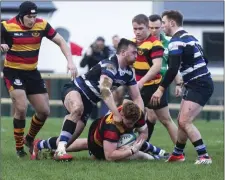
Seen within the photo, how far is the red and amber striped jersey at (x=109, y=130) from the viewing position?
11211 mm

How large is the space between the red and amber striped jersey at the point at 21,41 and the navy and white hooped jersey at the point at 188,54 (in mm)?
1991

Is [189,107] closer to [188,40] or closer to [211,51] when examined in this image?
[188,40]

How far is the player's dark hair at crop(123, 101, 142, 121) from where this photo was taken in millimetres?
10945

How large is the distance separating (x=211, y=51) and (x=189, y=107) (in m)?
20.1

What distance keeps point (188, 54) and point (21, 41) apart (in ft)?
7.81

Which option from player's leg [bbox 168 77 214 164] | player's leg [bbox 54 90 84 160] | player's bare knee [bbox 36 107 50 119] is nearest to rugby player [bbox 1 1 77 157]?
player's bare knee [bbox 36 107 50 119]

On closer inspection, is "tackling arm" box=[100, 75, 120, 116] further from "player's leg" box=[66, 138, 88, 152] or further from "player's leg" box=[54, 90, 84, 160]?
"player's leg" box=[66, 138, 88, 152]

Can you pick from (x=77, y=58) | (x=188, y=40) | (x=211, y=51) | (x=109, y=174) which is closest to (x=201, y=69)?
(x=188, y=40)

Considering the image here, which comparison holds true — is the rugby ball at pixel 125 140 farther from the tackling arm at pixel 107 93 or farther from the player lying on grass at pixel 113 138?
the tackling arm at pixel 107 93

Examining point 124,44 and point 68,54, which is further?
point 68,54

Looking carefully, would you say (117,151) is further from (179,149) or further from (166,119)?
(166,119)

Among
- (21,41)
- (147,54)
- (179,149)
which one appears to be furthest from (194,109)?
(21,41)

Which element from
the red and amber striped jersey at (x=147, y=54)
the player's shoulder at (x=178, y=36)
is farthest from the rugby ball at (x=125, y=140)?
the red and amber striped jersey at (x=147, y=54)

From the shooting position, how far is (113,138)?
1120 cm
